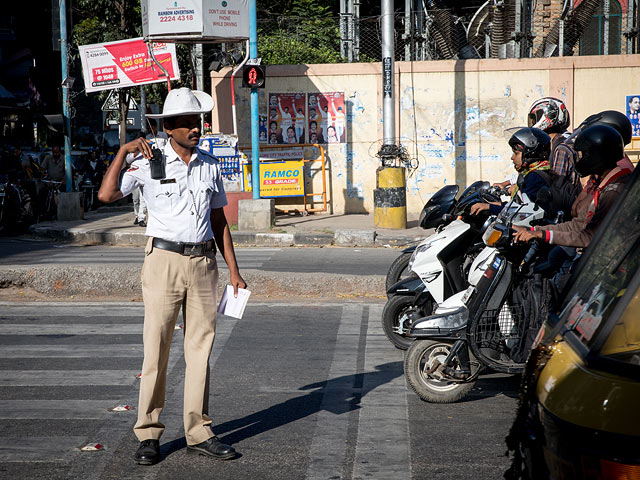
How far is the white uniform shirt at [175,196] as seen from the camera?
174 inches

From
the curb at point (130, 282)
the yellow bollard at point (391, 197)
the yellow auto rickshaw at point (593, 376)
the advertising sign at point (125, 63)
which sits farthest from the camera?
the advertising sign at point (125, 63)

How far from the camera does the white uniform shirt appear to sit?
174 inches

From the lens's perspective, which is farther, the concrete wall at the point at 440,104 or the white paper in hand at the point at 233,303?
the concrete wall at the point at 440,104

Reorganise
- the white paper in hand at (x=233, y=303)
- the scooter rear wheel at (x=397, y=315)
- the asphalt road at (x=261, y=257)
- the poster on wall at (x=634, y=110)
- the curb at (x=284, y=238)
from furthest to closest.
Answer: the poster on wall at (x=634, y=110) < the curb at (x=284, y=238) < the asphalt road at (x=261, y=257) < the scooter rear wheel at (x=397, y=315) < the white paper in hand at (x=233, y=303)

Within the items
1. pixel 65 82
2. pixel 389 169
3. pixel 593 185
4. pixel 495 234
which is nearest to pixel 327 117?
pixel 389 169

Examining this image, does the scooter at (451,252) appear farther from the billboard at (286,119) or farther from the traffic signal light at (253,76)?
the billboard at (286,119)

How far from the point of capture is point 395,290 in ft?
21.7

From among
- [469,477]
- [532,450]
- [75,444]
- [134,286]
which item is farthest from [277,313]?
[532,450]

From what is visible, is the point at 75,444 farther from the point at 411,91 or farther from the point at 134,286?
the point at 411,91

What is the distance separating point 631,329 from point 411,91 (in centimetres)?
1566

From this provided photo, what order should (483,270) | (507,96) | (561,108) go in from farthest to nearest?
1. (507,96)
2. (561,108)
3. (483,270)

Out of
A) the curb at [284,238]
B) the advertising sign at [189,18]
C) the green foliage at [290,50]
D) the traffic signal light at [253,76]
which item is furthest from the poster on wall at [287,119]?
the green foliage at [290,50]

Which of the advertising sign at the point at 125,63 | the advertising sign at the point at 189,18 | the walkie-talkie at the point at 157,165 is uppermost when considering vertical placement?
the advertising sign at the point at 189,18

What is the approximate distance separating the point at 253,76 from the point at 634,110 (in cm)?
818
